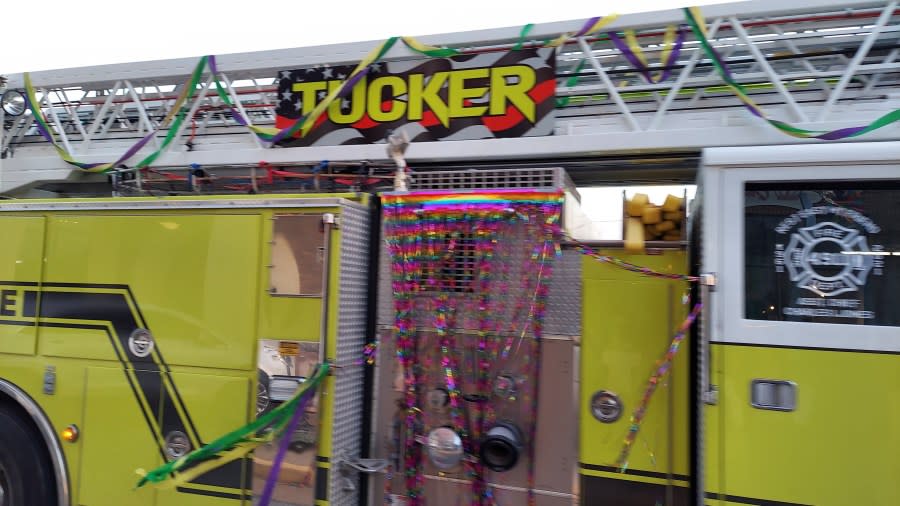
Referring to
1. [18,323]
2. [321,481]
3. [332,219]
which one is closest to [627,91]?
[332,219]

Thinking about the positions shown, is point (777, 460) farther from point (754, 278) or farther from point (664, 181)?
point (664, 181)

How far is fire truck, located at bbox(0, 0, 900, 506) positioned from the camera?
2.34 meters

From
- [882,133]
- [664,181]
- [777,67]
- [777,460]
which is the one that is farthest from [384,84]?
[777,460]

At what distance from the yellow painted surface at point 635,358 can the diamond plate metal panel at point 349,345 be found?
1.22m

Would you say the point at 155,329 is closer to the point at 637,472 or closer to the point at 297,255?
the point at 297,255

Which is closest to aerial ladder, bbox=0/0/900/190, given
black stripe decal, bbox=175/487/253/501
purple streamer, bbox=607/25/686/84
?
purple streamer, bbox=607/25/686/84

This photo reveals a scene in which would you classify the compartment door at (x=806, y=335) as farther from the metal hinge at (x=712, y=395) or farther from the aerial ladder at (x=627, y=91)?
the aerial ladder at (x=627, y=91)

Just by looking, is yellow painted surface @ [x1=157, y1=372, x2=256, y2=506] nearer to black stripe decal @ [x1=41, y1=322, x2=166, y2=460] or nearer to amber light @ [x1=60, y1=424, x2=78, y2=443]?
black stripe decal @ [x1=41, y1=322, x2=166, y2=460]

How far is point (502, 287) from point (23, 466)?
310cm

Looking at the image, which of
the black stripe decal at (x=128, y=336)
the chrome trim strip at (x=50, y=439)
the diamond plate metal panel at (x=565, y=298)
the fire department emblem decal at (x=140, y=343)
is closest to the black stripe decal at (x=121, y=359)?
the black stripe decal at (x=128, y=336)

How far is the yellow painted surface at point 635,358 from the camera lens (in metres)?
2.63

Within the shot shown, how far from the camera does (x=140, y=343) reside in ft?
10.3

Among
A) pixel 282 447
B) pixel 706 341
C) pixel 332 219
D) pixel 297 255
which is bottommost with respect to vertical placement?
pixel 282 447

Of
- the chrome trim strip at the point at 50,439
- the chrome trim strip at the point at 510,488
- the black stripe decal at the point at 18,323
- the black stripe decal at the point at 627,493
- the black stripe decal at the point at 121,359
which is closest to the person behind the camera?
the black stripe decal at the point at 627,493
